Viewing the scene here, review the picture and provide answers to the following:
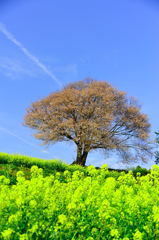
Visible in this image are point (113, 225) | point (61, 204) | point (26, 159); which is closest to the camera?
point (113, 225)

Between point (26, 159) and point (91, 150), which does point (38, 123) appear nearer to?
point (91, 150)

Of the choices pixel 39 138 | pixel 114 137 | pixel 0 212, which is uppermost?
pixel 114 137

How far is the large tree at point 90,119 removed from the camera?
22266 mm

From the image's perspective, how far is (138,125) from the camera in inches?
974

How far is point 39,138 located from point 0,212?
21.1m

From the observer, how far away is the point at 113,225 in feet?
11.5

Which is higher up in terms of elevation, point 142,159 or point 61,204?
point 142,159

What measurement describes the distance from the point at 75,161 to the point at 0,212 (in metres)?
21.0

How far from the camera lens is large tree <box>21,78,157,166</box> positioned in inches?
877

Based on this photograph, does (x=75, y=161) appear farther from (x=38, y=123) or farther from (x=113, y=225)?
(x=113, y=225)

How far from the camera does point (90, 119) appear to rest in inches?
910

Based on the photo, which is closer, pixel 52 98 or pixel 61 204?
pixel 61 204

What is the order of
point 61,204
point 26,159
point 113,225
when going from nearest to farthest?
point 113,225, point 61,204, point 26,159

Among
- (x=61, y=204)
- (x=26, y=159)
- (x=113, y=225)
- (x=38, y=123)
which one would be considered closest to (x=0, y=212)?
(x=61, y=204)
